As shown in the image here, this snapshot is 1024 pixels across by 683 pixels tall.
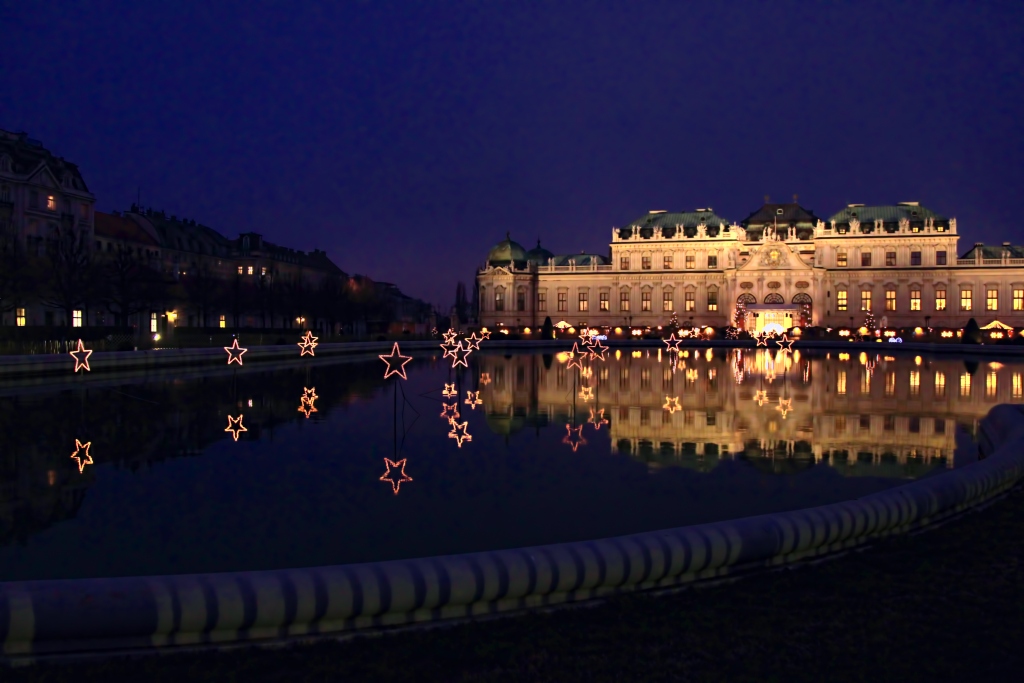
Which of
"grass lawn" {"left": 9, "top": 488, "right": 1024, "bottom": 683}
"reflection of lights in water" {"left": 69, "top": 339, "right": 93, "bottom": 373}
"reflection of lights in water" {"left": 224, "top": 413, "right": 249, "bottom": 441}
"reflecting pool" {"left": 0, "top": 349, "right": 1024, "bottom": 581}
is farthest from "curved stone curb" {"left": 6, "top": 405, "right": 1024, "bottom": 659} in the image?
"reflection of lights in water" {"left": 69, "top": 339, "right": 93, "bottom": 373}

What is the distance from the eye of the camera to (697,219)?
98.0 metres

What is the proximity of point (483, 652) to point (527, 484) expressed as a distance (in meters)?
6.02

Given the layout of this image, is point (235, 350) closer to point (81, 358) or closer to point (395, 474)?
point (81, 358)

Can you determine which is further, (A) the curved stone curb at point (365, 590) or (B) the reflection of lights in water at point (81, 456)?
(B) the reflection of lights in water at point (81, 456)

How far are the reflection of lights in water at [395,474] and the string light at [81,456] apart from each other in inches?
175

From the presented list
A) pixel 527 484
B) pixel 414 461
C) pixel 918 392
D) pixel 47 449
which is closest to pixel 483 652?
pixel 527 484

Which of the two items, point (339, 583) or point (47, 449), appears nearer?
point (339, 583)

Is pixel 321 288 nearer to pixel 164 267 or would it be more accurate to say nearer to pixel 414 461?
pixel 164 267

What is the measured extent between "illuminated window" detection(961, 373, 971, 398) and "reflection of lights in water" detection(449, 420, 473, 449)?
15.9 meters

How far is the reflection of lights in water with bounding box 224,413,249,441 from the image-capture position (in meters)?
16.2

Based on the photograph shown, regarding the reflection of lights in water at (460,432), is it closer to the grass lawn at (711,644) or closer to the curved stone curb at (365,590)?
the curved stone curb at (365,590)

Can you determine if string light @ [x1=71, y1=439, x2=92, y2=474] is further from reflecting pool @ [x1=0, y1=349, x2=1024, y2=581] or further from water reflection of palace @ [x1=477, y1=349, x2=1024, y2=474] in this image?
water reflection of palace @ [x1=477, y1=349, x2=1024, y2=474]

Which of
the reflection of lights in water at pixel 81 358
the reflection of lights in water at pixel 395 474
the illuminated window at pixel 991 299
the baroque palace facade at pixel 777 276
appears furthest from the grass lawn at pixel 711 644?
the illuminated window at pixel 991 299

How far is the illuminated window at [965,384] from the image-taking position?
25.6 meters
